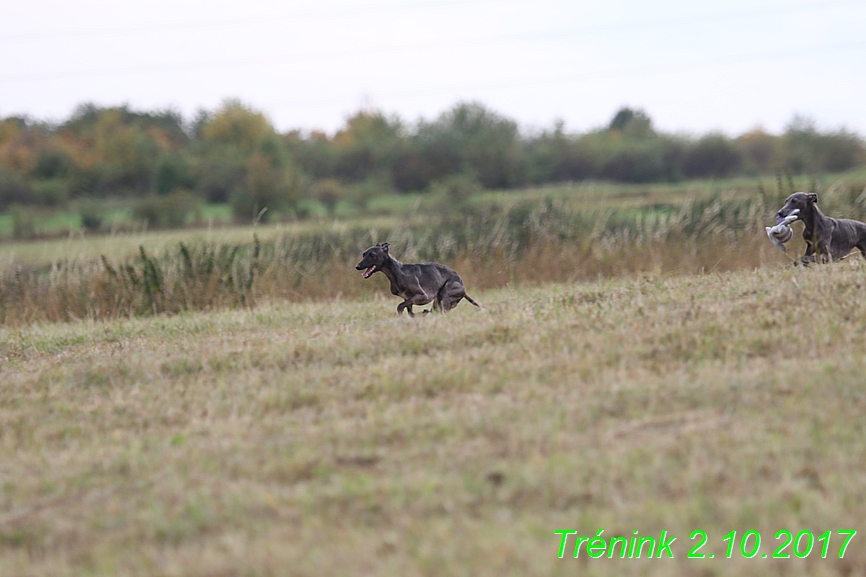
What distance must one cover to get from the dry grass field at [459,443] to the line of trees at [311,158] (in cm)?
3338

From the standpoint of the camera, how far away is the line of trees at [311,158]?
45031 millimetres

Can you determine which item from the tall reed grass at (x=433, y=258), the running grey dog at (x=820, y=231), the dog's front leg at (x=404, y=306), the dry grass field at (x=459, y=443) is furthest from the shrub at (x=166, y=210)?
the running grey dog at (x=820, y=231)

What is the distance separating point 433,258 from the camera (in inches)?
607

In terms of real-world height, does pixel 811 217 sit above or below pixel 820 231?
above

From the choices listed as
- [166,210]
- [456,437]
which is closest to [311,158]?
[166,210]

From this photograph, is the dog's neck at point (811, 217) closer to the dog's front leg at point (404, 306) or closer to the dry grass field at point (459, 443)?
the dry grass field at point (459, 443)

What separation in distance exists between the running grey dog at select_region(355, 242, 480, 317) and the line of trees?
31.1 meters

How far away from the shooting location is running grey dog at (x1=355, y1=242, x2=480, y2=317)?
9.63 meters

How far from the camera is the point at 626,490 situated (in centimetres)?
454

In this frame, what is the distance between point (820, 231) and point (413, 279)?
4.41 meters

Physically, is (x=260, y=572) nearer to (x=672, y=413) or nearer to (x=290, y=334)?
(x=672, y=413)

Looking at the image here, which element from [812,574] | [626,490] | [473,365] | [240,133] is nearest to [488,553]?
[626,490]

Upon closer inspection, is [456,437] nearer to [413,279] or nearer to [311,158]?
[413,279]

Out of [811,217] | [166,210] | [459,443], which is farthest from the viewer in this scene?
[166,210]
